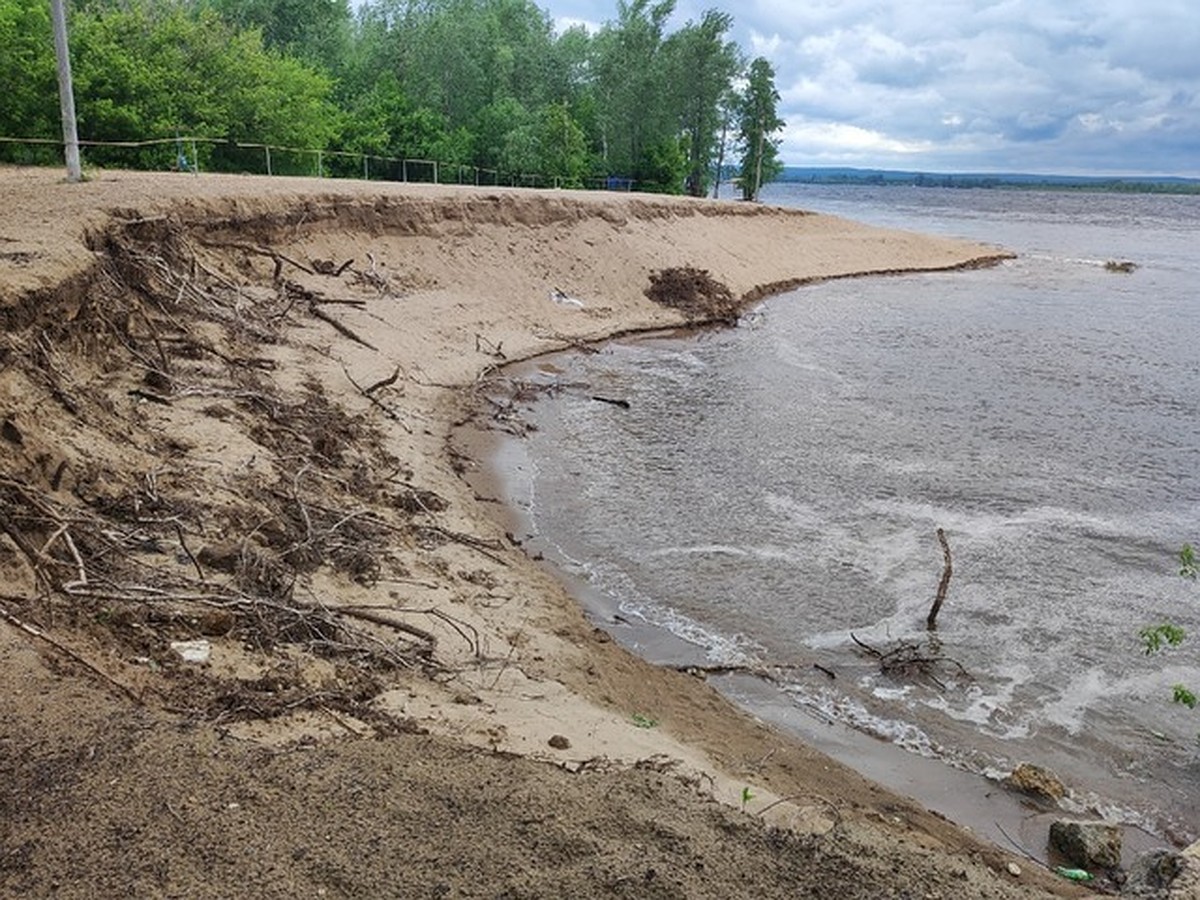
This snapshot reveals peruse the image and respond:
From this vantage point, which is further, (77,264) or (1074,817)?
(77,264)

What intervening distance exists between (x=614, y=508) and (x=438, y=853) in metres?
7.79

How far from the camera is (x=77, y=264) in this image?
428 inches

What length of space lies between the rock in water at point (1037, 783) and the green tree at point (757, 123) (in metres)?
57.2

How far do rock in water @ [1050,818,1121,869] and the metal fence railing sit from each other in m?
18.9

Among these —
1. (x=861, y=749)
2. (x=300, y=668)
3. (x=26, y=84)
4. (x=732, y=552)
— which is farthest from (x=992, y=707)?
(x=26, y=84)

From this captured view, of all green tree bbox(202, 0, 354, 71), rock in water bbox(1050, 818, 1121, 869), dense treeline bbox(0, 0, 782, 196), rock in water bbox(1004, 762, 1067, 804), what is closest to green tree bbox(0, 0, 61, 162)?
dense treeline bbox(0, 0, 782, 196)

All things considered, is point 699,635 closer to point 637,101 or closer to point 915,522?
point 915,522

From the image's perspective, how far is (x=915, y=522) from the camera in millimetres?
11602

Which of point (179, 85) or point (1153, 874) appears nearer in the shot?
point (1153, 874)

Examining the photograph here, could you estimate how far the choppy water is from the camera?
759 cm

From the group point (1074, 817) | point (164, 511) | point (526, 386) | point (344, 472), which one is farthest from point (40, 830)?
point (526, 386)

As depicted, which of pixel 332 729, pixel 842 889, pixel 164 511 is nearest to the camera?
pixel 842 889

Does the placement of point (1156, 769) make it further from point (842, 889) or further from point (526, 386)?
point (526, 386)

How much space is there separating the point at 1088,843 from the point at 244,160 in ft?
102
